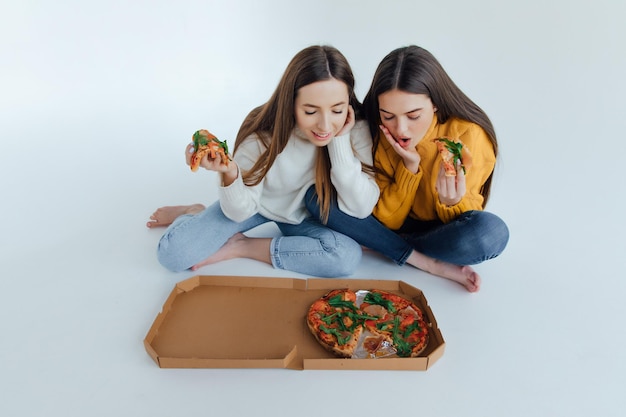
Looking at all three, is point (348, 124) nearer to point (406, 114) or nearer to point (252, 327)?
point (406, 114)

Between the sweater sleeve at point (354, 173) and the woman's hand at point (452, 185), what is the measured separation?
0.29 metres

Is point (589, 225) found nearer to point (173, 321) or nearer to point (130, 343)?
point (173, 321)

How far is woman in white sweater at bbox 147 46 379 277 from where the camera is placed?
1.87 metres

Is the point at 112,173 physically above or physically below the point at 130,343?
above

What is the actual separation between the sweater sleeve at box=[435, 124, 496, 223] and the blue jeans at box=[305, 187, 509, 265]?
0.04 meters

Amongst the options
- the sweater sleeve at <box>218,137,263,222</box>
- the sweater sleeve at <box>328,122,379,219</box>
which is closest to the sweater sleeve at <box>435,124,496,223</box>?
the sweater sleeve at <box>328,122,379,219</box>

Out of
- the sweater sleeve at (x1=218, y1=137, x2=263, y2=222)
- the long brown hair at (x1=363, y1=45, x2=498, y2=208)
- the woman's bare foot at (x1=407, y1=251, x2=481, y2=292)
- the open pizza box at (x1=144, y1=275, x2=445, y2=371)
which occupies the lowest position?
the open pizza box at (x1=144, y1=275, x2=445, y2=371)

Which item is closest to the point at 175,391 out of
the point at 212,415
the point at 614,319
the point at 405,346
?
the point at 212,415

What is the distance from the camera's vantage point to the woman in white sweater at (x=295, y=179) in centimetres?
187

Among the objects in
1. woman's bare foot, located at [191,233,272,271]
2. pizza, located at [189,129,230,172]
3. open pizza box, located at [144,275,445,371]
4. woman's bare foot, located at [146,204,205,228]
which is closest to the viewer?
open pizza box, located at [144,275,445,371]

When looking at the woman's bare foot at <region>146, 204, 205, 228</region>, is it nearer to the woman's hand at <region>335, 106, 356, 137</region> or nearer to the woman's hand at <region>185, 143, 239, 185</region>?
the woman's hand at <region>185, 143, 239, 185</region>

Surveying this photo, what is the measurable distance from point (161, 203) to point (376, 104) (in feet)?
4.36

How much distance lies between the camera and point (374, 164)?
Answer: 2156mm

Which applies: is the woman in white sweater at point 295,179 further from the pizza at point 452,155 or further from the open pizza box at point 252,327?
the pizza at point 452,155
